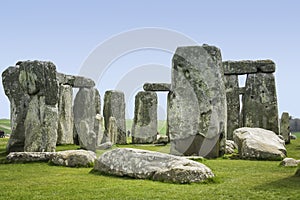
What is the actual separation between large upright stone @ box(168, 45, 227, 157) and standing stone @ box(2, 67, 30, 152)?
5323 millimetres

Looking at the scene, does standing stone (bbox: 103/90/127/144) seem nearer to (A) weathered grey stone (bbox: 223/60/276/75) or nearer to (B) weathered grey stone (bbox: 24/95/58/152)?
(A) weathered grey stone (bbox: 223/60/276/75)

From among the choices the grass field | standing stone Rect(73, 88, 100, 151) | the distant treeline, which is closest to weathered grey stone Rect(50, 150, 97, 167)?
the grass field

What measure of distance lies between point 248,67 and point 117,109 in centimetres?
806

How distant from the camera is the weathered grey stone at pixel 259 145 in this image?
13.2 meters

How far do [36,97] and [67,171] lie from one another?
4.51m

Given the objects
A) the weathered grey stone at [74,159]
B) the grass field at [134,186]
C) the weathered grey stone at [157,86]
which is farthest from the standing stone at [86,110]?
the grass field at [134,186]

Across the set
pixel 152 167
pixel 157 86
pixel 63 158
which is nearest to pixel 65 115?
pixel 157 86

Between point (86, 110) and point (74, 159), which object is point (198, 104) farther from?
point (86, 110)

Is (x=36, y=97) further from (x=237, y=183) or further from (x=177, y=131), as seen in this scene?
(x=237, y=183)

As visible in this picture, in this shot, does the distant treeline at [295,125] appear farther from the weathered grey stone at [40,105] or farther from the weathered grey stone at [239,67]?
the weathered grey stone at [40,105]

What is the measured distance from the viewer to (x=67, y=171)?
9.88 m

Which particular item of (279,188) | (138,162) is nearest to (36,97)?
(138,162)

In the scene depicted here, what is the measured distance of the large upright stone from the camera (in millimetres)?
14109

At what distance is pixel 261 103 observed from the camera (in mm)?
22516
